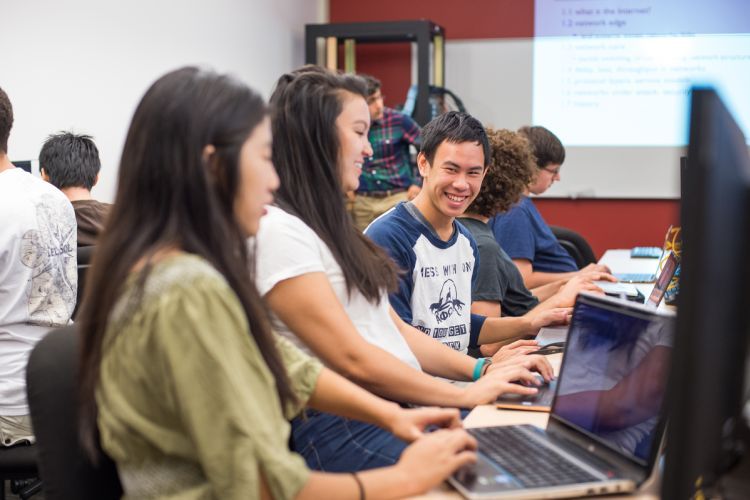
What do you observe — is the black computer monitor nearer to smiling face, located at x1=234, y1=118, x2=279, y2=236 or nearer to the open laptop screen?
the open laptop screen

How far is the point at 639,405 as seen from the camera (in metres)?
1.26

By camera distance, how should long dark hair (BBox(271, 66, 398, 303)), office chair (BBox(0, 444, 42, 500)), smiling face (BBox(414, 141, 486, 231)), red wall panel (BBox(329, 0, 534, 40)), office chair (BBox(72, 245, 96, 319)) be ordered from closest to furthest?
long dark hair (BBox(271, 66, 398, 303))
office chair (BBox(0, 444, 42, 500))
smiling face (BBox(414, 141, 486, 231))
office chair (BBox(72, 245, 96, 319))
red wall panel (BBox(329, 0, 534, 40))

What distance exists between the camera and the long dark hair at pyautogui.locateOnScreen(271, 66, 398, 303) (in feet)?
5.31

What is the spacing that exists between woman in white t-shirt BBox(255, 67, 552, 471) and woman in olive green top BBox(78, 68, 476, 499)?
0.35m

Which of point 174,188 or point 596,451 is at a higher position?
point 174,188

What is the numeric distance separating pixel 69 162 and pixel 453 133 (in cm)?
158

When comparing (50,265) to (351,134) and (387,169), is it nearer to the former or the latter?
(351,134)

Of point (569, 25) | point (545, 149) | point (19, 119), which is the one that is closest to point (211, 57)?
point (19, 119)

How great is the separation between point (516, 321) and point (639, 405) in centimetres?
110

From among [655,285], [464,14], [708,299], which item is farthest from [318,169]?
[464,14]

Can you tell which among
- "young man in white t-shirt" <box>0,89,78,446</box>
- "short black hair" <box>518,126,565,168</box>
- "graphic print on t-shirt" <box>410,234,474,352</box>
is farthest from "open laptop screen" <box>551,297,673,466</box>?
"short black hair" <box>518,126,565,168</box>

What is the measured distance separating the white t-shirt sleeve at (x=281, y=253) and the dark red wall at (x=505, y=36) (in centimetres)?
508

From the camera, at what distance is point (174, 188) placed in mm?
1027

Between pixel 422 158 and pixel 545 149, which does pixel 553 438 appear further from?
pixel 545 149
